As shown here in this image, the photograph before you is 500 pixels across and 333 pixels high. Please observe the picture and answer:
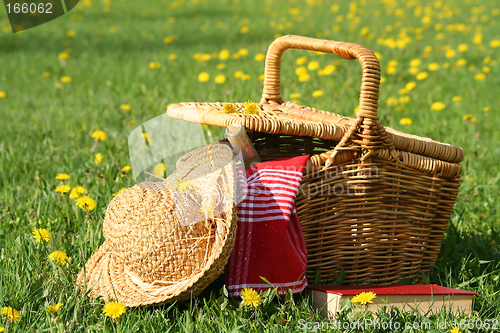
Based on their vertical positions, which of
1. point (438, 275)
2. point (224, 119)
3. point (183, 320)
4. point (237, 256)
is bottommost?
point (438, 275)

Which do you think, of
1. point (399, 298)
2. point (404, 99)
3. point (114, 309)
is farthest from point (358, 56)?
point (404, 99)

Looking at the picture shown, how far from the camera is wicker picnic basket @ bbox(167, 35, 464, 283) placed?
161cm

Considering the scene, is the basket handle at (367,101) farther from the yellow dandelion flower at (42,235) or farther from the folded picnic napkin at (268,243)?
the yellow dandelion flower at (42,235)

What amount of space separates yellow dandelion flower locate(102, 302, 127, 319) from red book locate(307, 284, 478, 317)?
0.58m

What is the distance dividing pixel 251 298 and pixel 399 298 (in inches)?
18.6

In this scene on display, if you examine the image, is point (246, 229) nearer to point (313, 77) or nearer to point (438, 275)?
point (438, 275)

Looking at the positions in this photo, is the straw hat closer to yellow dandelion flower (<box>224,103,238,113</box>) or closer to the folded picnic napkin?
the folded picnic napkin

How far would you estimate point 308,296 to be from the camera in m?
1.56

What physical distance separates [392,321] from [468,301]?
0.30 meters

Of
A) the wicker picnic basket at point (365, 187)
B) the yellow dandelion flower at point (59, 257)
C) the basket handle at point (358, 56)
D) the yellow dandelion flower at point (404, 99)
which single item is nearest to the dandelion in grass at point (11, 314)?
the yellow dandelion flower at point (59, 257)

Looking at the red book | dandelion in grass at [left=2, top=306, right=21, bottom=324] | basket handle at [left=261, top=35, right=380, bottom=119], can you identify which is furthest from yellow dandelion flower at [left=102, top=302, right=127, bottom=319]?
basket handle at [left=261, top=35, right=380, bottom=119]

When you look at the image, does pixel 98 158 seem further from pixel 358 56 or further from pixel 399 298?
pixel 399 298

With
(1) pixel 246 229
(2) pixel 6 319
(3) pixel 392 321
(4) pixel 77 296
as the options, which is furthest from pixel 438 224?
(2) pixel 6 319

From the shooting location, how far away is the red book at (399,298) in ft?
5.01
